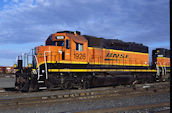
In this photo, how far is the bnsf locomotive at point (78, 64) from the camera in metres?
11.3

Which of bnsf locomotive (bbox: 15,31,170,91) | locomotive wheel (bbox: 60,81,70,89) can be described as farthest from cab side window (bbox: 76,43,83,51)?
locomotive wheel (bbox: 60,81,70,89)

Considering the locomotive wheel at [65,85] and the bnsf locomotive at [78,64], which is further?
the locomotive wheel at [65,85]

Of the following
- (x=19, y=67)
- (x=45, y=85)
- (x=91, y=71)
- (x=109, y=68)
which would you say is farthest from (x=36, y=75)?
(x=109, y=68)

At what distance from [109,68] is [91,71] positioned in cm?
181

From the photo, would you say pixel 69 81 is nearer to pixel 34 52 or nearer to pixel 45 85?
pixel 45 85

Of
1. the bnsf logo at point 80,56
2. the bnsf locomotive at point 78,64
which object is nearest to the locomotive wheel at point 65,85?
the bnsf locomotive at point 78,64

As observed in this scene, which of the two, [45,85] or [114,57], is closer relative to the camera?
[45,85]

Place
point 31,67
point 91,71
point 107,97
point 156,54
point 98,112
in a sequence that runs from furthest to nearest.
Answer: point 156,54 → point 91,71 → point 31,67 → point 107,97 → point 98,112

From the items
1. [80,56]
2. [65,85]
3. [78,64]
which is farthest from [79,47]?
[65,85]

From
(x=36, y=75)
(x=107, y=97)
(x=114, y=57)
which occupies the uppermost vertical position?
(x=114, y=57)

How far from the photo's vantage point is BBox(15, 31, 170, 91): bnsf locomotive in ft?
37.2

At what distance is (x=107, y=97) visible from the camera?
855 cm

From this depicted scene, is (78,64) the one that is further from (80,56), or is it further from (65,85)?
(65,85)

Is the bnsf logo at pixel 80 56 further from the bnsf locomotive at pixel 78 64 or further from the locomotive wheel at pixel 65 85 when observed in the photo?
the locomotive wheel at pixel 65 85
